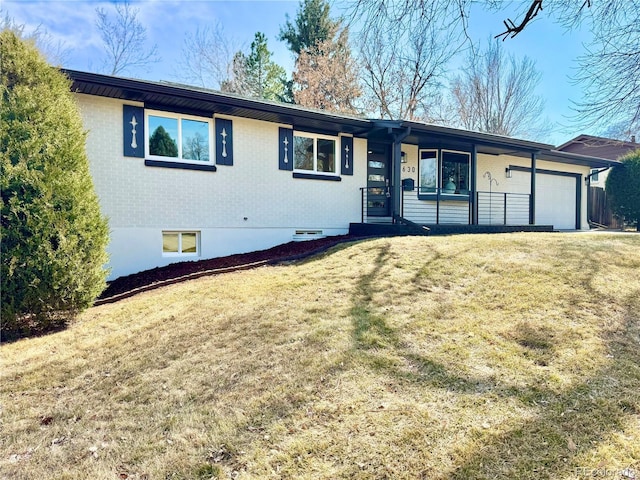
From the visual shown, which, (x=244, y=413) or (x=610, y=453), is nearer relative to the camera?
(x=610, y=453)

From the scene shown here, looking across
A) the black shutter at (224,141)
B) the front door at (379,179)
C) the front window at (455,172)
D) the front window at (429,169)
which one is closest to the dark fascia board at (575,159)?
the front window at (455,172)

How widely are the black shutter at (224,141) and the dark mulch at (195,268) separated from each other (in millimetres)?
2162

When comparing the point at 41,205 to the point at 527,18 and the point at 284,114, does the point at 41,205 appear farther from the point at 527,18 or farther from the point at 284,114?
the point at 527,18

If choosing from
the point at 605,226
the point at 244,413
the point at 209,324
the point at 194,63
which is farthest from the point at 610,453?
the point at 194,63

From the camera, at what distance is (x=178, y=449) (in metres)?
2.66

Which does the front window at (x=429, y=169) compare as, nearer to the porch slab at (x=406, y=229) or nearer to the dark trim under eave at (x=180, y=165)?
the porch slab at (x=406, y=229)

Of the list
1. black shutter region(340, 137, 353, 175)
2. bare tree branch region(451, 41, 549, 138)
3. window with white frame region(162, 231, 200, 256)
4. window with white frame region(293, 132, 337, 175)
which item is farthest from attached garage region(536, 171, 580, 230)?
window with white frame region(162, 231, 200, 256)

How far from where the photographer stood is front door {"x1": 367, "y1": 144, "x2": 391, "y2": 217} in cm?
1142

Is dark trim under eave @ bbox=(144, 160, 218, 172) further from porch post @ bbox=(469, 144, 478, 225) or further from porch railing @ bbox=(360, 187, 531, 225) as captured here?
porch post @ bbox=(469, 144, 478, 225)

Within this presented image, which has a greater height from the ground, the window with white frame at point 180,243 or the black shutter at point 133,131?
the black shutter at point 133,131

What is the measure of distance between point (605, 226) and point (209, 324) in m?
19.2

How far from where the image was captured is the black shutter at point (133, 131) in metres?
7.97

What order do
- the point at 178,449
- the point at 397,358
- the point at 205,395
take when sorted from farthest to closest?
1. the point at 397,358
2. the point at 205,395
3. the point at 178,449

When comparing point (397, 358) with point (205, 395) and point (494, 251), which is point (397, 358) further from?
point (494, 251)
